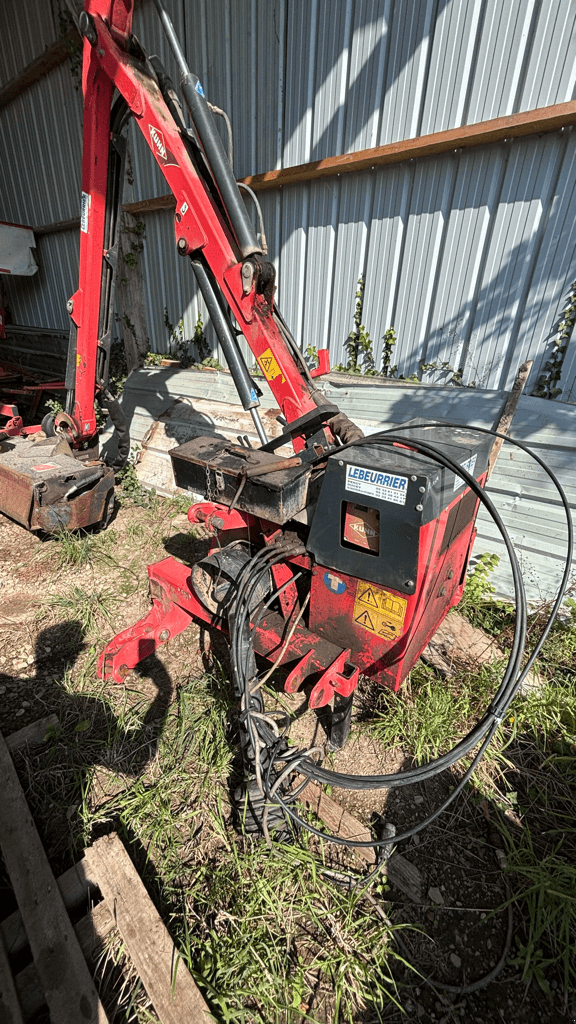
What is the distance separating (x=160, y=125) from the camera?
2.52 meters

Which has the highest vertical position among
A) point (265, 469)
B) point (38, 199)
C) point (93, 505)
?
point (38, 199)

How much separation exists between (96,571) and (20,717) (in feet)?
4.51

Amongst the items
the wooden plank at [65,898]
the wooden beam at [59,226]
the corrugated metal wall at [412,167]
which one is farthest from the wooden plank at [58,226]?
the wooden plank at [65,898]

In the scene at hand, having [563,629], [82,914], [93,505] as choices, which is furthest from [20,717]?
[563,629]

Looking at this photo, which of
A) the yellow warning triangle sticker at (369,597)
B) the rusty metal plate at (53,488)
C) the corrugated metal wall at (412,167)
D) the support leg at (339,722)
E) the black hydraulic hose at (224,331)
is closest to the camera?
the yellow warning triangle sticker at (369,597)

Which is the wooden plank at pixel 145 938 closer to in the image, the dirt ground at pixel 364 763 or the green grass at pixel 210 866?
the green grass at pixel 210 866

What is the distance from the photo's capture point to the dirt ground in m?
1.55

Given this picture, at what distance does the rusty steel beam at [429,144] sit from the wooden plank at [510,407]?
1657mm

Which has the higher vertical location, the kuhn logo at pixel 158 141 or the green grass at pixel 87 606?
the kuhn logo at pixel 158 141

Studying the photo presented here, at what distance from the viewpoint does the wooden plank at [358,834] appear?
1.78 m

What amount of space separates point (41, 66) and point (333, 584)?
1107 centimetres

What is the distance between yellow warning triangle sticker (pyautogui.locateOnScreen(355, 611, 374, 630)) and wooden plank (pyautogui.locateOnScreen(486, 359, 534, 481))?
6.19 feet

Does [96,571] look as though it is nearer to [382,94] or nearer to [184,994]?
[184,994]

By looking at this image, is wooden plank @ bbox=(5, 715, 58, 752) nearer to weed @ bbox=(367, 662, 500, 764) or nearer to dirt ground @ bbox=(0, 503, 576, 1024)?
dirt ground @ bbox=(0, 503, 576, 1024)
